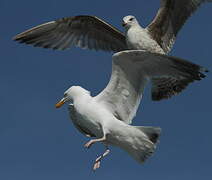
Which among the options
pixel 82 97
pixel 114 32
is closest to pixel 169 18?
pixel 114 32

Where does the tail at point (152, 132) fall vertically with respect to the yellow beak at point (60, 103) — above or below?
below

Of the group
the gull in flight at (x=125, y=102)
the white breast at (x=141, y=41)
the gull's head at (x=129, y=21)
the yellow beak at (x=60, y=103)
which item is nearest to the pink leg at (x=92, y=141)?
the gull in flight at (x=125, y=102)

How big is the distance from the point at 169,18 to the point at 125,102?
332cm

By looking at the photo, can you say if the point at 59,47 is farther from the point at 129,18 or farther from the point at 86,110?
the point at 86,110

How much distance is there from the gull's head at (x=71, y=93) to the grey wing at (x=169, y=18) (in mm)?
3019

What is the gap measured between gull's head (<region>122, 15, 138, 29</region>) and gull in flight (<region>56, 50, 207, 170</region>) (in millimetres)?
2925

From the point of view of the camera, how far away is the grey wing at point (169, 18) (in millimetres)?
11812

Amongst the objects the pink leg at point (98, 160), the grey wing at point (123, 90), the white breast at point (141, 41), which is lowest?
the pink leg at point (98, 160)

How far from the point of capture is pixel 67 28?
499 inches

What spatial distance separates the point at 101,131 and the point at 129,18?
3.66m

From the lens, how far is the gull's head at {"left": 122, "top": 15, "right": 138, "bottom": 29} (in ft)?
38.7

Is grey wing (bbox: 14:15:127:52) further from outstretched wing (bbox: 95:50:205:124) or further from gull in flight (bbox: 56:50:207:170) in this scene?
outstretched wing (bbox: 95:50:205:124)

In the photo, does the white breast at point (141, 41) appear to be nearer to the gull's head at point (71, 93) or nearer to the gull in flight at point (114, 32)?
the gull in flight at point (114, 32)

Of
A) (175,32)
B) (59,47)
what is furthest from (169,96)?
(59,47)
